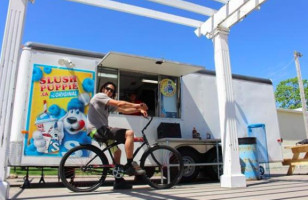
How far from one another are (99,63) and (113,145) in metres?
2.24

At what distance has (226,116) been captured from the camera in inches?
206

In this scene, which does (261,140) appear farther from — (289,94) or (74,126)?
(289,94)

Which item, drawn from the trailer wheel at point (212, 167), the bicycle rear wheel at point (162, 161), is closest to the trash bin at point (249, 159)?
the trailer wheel at point (212, 167)

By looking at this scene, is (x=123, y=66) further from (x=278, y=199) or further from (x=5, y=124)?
(x=278, y=199)

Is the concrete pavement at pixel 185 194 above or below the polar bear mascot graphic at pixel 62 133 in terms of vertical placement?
below

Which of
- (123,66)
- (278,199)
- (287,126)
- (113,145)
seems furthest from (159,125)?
(287,126)

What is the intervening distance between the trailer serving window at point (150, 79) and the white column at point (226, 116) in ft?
3.08

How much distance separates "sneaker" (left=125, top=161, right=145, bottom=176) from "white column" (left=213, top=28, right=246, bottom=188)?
1671 millimetres

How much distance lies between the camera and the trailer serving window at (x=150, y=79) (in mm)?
6090

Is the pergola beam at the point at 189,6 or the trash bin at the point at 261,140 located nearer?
the pergola beam at the point at 189,6

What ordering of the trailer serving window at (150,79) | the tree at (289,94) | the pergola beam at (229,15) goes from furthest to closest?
the tree at (289,94) → the trailer serving window at (150,79) → the pergola beam at (229,15)

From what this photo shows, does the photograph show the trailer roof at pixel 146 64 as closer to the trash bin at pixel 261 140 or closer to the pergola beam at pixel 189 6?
the pergola beam at pixel 189 6

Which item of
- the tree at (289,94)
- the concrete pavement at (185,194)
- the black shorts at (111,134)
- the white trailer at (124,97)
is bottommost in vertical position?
the concrete pavement at (185,194)

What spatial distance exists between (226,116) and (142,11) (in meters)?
2.62
